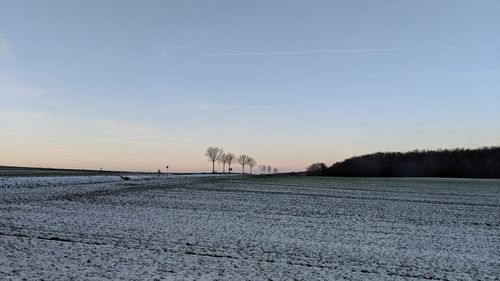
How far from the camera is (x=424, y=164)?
16512 cm

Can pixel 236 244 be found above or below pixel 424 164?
below

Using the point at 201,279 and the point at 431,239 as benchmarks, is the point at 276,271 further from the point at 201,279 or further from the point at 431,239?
the point at 431,239

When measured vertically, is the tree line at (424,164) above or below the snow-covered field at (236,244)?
above

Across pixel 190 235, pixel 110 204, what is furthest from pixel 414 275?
pixel 110 204

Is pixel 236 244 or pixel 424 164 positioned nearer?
pixel 236 244

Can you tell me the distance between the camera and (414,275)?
944cm

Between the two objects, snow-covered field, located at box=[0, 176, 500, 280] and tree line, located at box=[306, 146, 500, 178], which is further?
tree line, located at box=[306, 146, 500, 178]

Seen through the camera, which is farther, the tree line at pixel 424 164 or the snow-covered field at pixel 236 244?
the tree line at pixel 424 164

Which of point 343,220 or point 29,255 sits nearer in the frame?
point 29,255

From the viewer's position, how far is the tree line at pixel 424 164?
474 feet

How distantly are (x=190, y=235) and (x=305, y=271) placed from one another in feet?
15.6

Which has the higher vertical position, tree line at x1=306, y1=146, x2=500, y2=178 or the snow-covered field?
tree line at x1=306, y1=146, x2=500, y2=178

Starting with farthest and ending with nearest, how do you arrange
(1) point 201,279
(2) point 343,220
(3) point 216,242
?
(2) point 343,220, (3) point 216,242, (1) point 201,279

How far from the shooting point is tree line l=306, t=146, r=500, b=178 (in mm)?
144525
